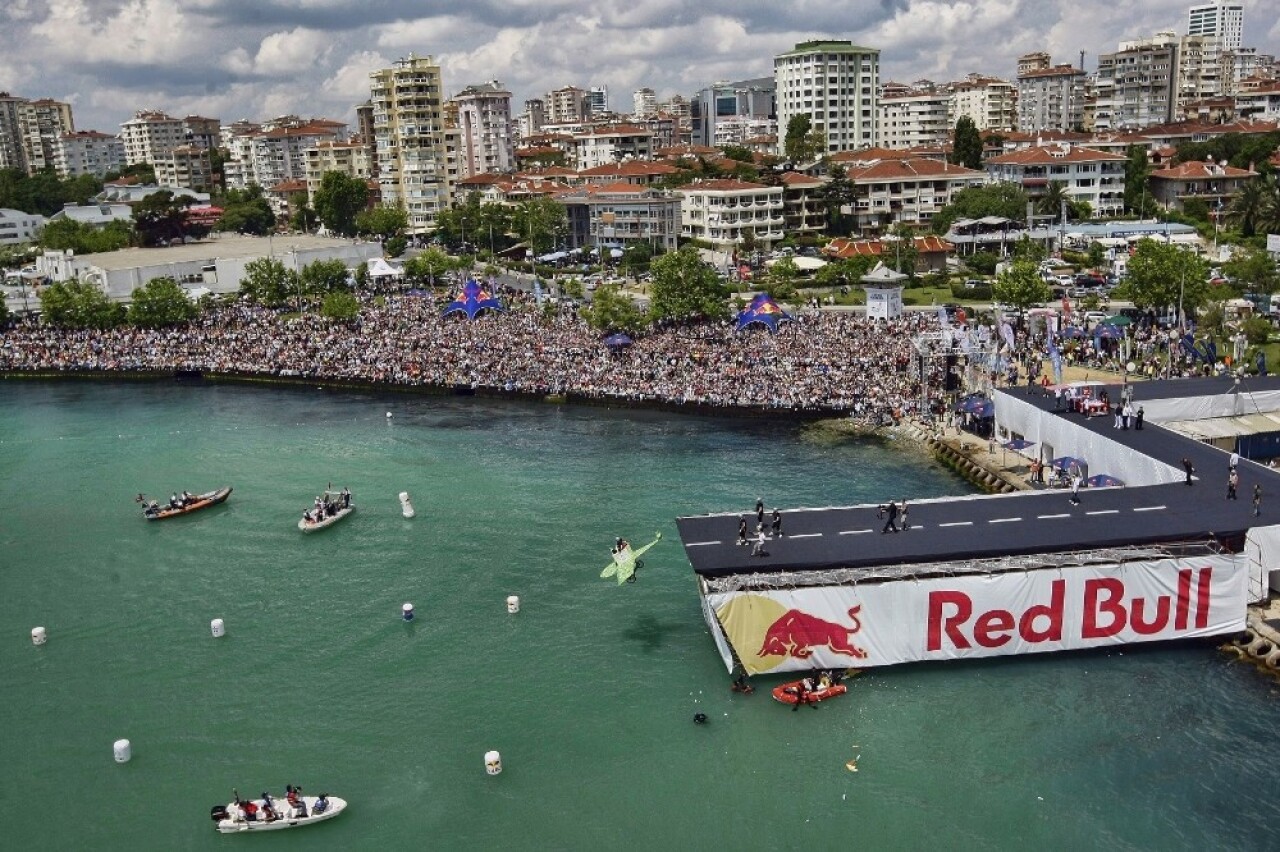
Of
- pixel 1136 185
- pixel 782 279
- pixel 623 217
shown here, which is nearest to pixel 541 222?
pixel 623 217

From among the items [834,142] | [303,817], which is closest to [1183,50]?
[834,142]

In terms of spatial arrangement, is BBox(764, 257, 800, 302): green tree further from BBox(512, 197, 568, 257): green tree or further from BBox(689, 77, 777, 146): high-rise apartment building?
BBox(689, 77, 777, 146): high-rise apartment building

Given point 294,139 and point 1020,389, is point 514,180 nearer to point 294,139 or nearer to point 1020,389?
point 294,139

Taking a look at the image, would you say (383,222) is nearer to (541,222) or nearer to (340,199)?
(340,199)

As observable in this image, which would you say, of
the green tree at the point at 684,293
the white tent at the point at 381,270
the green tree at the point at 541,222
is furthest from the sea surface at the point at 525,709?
the green tree at the point at 541,222

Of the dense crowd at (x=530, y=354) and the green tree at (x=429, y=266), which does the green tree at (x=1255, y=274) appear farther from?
the green tree at (x=429, y=266)
